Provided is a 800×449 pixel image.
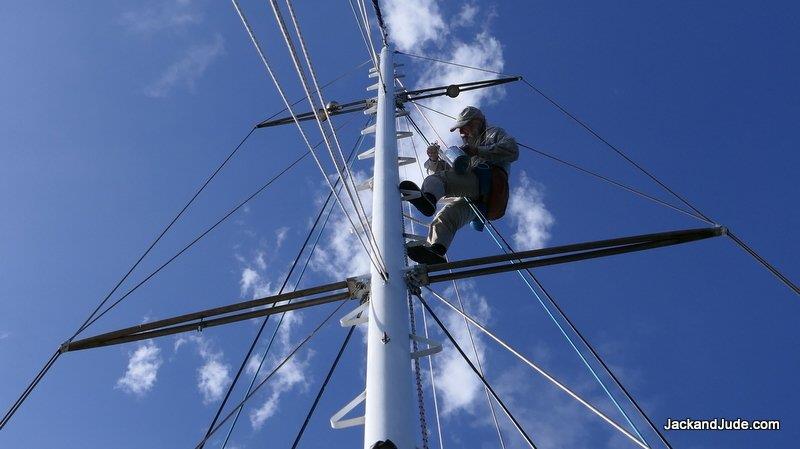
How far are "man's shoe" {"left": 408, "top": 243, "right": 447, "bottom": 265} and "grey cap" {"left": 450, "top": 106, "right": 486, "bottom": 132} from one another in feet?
5.23

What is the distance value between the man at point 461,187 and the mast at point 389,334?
1.14 feet

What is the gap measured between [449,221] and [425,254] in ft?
1.95

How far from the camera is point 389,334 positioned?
390 centimetres

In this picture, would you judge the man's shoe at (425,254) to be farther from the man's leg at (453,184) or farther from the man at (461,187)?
the man's leg at (453,184)

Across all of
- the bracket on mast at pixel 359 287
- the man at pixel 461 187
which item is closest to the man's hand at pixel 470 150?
the man at pixel 461 187

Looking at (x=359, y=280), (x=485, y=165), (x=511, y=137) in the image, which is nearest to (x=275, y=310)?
(x=359, y=280)

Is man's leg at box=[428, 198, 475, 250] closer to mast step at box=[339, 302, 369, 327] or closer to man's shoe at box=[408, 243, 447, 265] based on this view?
man's shoe at box=[408, 243, 447, 265]

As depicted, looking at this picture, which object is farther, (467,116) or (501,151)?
(467,116)

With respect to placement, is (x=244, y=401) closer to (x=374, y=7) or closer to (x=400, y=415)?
(x=400, y=415)

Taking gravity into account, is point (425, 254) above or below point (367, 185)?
below

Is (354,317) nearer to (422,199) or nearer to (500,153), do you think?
(422,199)

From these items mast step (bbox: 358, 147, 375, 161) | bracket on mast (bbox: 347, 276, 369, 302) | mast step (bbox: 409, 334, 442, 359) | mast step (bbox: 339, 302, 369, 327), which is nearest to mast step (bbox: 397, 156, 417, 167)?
mast step (bbox: 358, 147, 375, 161)

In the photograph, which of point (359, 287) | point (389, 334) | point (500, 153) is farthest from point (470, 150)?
point (389, 334)

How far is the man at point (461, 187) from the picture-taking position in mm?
5457
